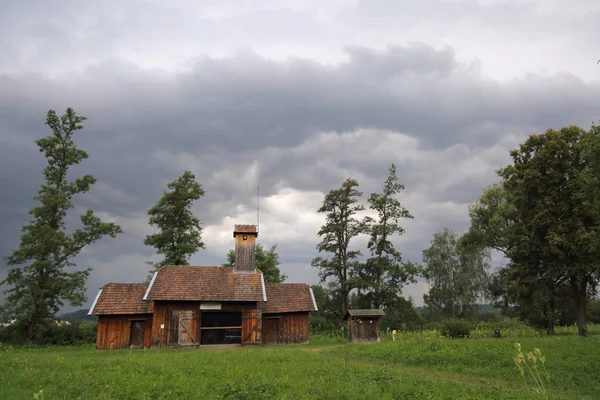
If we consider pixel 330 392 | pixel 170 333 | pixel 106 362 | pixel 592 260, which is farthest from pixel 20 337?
pixel 592 260

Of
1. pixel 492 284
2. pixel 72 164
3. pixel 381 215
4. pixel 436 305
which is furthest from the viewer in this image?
pixel 436 305

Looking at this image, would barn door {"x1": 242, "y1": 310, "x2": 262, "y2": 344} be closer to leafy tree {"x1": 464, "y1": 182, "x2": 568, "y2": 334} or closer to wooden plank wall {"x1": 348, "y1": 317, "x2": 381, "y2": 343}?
wooden plank wall {"x1": 348, "y1": 317, "x2": 381, "y2": 343}

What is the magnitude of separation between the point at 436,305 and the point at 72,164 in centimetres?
4914

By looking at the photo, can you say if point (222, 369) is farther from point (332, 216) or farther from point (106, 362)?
point (332, 216)

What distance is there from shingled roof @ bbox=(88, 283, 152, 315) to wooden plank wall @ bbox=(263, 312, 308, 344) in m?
9.04

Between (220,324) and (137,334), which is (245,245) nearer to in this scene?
(220,324)

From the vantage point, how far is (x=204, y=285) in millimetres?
31547

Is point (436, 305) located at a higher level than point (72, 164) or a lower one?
lower

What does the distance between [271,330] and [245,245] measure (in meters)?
7.23

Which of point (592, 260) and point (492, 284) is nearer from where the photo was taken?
point (592, 260)

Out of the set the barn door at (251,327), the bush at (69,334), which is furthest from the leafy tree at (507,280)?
the bush at (69,334)

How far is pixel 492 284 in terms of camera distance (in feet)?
160

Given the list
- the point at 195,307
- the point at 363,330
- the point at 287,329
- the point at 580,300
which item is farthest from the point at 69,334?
the point at 580,300

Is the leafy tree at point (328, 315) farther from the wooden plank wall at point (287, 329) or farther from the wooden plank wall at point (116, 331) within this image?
the wooden plank wall at point (116, 331)
